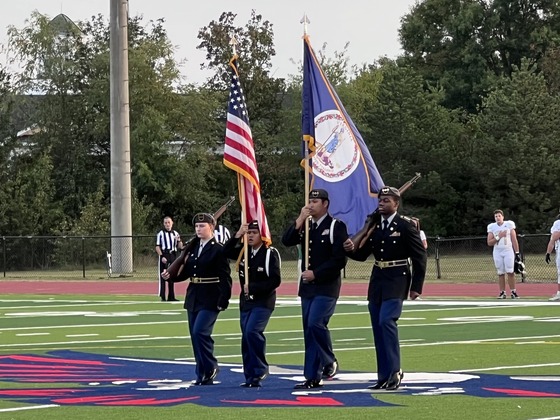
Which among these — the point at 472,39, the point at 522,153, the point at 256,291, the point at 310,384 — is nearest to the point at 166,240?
the point at 256,291

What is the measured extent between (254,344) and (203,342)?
1.87 ft

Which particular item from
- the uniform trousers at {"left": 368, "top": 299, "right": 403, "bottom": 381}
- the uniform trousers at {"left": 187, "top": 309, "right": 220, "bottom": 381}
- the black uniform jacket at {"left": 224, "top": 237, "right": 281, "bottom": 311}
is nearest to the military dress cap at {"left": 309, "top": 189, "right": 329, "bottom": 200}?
the black uniform jacket at {"left": 224, "top": 237, "right": 281, "bottom": 311}

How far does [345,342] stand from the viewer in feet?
63.6

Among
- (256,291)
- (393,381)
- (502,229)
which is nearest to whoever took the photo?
(393,381)

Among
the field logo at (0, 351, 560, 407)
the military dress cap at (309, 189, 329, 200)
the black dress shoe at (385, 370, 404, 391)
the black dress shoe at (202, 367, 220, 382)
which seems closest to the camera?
the field logo at (0, 351, 560, 407)

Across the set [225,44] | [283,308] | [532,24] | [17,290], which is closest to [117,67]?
[17,290]

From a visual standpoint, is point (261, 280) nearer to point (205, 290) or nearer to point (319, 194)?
point (205, 290)

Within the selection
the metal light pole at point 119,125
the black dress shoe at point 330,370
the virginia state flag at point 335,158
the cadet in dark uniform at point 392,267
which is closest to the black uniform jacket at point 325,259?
the cadet in dark uniform at point 392,267

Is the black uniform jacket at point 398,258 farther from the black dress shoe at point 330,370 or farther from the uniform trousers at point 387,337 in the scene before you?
the black dress shoe at point 330,370

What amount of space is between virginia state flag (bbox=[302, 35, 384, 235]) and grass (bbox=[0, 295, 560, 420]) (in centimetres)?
194

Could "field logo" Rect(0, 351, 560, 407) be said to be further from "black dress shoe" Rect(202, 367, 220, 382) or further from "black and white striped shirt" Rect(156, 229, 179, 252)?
"black and white striped shirt" Rect(156, 229, 179, 252)

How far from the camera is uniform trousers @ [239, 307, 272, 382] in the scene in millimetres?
13719

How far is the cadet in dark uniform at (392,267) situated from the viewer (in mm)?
13281

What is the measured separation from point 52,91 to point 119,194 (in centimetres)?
1832
